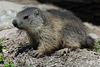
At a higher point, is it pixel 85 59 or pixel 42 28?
pixel 42 28

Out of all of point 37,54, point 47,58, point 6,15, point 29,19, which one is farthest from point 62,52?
point 6,15

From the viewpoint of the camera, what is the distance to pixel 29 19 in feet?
17.9

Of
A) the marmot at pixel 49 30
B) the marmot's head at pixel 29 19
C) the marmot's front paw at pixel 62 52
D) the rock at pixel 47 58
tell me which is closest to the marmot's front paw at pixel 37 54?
the marmot at pixel 49 30

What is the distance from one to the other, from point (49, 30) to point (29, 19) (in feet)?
2.27

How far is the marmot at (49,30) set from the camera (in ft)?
17.8

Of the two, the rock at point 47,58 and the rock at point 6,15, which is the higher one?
the rock at point 6,15

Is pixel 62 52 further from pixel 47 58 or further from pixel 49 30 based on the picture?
pixel 49 30

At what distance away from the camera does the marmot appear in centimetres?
543

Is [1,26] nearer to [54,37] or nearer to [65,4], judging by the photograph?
[54,37]

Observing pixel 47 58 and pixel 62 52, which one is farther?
pixel 62 52

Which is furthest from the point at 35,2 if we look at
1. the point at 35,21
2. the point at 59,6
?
the point at 35,21

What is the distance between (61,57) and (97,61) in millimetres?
1040

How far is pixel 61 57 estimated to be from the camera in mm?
5484

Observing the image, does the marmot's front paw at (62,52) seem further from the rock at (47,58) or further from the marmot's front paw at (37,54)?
the marmot's front paw at (37,54)
